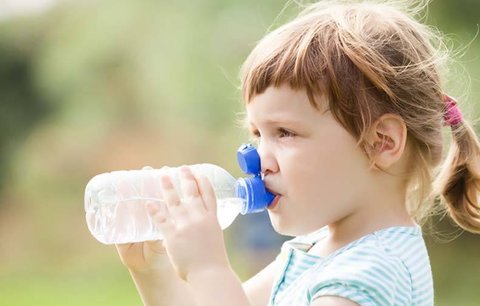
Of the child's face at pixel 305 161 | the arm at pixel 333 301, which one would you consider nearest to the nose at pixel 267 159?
the child's face at pixel 305 161

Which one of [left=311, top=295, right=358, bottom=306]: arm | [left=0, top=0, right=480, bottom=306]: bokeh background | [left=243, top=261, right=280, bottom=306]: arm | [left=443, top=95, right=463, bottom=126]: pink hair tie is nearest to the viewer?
[left=311, top=295, right=358, bottom=306]: arm

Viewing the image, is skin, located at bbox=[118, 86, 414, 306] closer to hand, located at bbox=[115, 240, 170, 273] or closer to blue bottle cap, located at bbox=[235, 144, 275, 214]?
blue bottle cap, located at bbox=[235, 144, 275, 214]

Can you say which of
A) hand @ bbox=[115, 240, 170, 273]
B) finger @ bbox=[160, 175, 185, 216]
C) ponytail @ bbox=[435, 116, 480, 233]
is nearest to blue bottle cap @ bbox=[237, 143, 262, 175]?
finger @ bbox=[160, 175, 185, 216]

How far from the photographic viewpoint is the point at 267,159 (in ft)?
5.11

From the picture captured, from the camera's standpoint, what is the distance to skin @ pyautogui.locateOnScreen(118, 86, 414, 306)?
149 cm

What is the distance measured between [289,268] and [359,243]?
0.17 m

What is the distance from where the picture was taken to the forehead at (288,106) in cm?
151

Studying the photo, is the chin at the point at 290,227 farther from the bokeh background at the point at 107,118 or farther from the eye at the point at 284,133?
the bokeh background at the point at 107,118

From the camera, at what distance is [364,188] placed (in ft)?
5.11

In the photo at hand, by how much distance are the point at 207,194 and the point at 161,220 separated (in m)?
0.08

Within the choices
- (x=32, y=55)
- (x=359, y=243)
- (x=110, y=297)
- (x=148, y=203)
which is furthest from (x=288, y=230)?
(x=32, y=55)

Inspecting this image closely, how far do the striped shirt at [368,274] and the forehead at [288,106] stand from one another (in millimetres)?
218

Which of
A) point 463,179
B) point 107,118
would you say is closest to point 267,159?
point 463,179

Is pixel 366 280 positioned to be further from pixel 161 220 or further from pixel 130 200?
pixel 130 200
